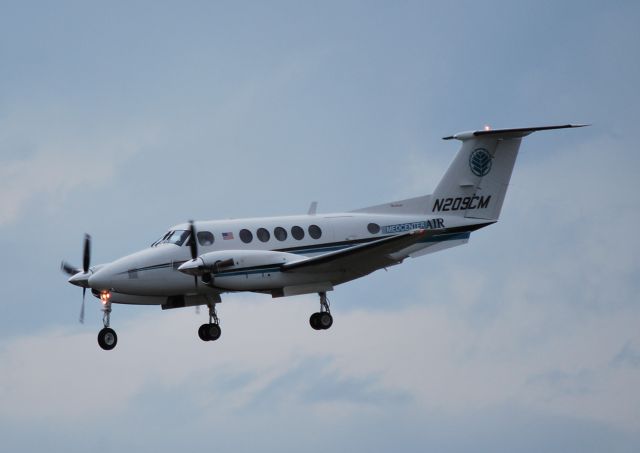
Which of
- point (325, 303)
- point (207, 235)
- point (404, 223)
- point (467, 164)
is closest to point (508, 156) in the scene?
point (467, 164)

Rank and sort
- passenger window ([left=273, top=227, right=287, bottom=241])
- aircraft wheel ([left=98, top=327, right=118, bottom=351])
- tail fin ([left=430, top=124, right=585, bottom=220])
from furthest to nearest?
tail fin ([left=430, top=124, right=585, bottom=220]) → passenger window ([left=273, top=227, right=287, bottom=241]) → aircraft wheel ([left=98, top=327, right=118, bottom=351])

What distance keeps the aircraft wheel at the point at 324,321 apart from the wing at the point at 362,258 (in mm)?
1487

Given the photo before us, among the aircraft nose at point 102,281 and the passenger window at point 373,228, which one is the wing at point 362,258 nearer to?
the passenger window at point 373,228

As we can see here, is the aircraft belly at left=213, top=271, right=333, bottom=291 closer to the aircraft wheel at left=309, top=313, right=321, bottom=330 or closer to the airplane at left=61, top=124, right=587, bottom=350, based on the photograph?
the airplane at left=61, top=124, right=587, bottom=350

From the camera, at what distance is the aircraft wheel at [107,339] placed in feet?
111

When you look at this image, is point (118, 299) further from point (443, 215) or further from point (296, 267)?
point (443, 215)

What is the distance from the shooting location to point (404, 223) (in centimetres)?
3766

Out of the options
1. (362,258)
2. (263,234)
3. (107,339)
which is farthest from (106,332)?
(362,258)

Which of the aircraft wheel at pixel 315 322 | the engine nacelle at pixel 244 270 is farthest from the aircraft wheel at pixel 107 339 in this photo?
the aircraft wheel at pixel 315 322

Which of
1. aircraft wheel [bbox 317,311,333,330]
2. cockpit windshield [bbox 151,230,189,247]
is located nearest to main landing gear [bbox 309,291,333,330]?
aircraft wheel [bbox 317,311,333,330]

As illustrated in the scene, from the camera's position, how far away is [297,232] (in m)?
35.6

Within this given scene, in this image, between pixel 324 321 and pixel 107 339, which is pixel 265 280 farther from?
pixel 107 339

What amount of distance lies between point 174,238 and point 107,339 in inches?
134

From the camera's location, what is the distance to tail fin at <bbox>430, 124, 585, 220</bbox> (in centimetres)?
3850
